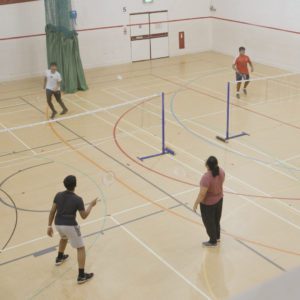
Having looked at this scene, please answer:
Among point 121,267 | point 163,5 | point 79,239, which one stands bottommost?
point 121,267

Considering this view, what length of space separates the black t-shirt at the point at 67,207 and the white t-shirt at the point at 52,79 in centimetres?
849

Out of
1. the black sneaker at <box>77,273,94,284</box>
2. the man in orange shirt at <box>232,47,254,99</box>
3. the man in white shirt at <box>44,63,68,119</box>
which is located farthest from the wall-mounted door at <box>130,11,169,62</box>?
the black sneaker at <box>77,273,94,284</box>

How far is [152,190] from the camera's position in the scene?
10.0 meters

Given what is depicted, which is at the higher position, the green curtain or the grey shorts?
the green curtain

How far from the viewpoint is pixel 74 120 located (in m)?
14.9

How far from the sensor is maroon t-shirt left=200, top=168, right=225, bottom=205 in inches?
283

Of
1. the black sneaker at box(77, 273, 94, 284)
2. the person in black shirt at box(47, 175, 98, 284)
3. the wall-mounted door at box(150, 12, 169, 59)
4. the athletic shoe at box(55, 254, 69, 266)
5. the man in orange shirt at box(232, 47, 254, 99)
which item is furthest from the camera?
the wall-mounted door at box(150, 12, 169, 59)

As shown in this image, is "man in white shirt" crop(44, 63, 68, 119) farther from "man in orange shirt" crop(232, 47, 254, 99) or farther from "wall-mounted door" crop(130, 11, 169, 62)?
"wall-mounted door" crop(130, 11, 169, 62)

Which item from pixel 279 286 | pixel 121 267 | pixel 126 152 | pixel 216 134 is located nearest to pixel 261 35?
pixel 216 134

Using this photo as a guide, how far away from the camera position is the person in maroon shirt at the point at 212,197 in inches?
282

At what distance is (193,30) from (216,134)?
12446mm

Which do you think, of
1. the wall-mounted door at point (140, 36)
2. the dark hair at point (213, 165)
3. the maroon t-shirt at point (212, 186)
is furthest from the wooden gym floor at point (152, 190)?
the wall-mounted door at point (140, 36)

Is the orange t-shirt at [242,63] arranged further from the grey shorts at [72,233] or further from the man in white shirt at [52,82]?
the grey shorts at [72,233]

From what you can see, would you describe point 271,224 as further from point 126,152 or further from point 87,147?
point 87,147
